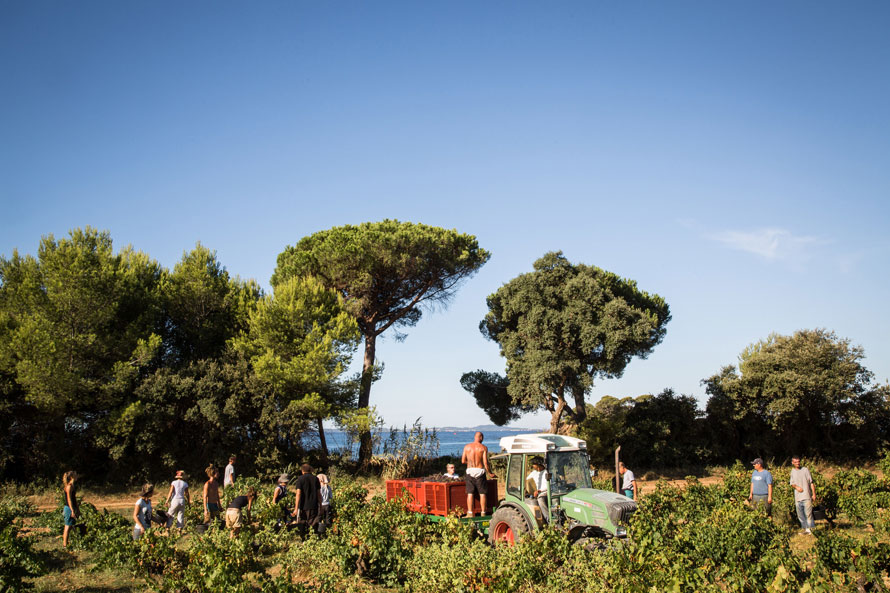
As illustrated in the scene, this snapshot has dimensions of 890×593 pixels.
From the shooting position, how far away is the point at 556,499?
339 inches

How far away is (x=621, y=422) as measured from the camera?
22375mm

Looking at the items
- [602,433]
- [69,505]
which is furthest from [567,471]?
[602,433]

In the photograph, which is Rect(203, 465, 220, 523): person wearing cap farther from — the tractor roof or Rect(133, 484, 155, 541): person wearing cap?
the tractor roof

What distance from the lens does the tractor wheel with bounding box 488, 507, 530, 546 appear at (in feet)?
27.3

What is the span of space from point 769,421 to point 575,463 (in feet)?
58.5

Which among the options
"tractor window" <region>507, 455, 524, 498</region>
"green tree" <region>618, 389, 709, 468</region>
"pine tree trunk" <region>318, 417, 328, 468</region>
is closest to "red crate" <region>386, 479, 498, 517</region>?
"tractor window" <region>507, 455, 524, 498</region>

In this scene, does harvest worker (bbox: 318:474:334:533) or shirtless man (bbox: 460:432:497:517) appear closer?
shirtless man (bbox: 460:432:497:517)

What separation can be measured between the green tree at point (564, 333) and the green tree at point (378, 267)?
9.89 ft

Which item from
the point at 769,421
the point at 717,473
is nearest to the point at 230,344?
the point at 717,473

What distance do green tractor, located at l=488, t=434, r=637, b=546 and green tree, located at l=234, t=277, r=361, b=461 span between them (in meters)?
11.4

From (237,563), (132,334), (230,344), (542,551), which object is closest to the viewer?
(542,551)

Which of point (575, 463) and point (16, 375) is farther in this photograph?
point (16, 375)

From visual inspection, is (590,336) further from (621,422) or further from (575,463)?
(575,463)

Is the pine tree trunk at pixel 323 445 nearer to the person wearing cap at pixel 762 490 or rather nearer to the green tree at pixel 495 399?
the green tree at pixel 495 399
